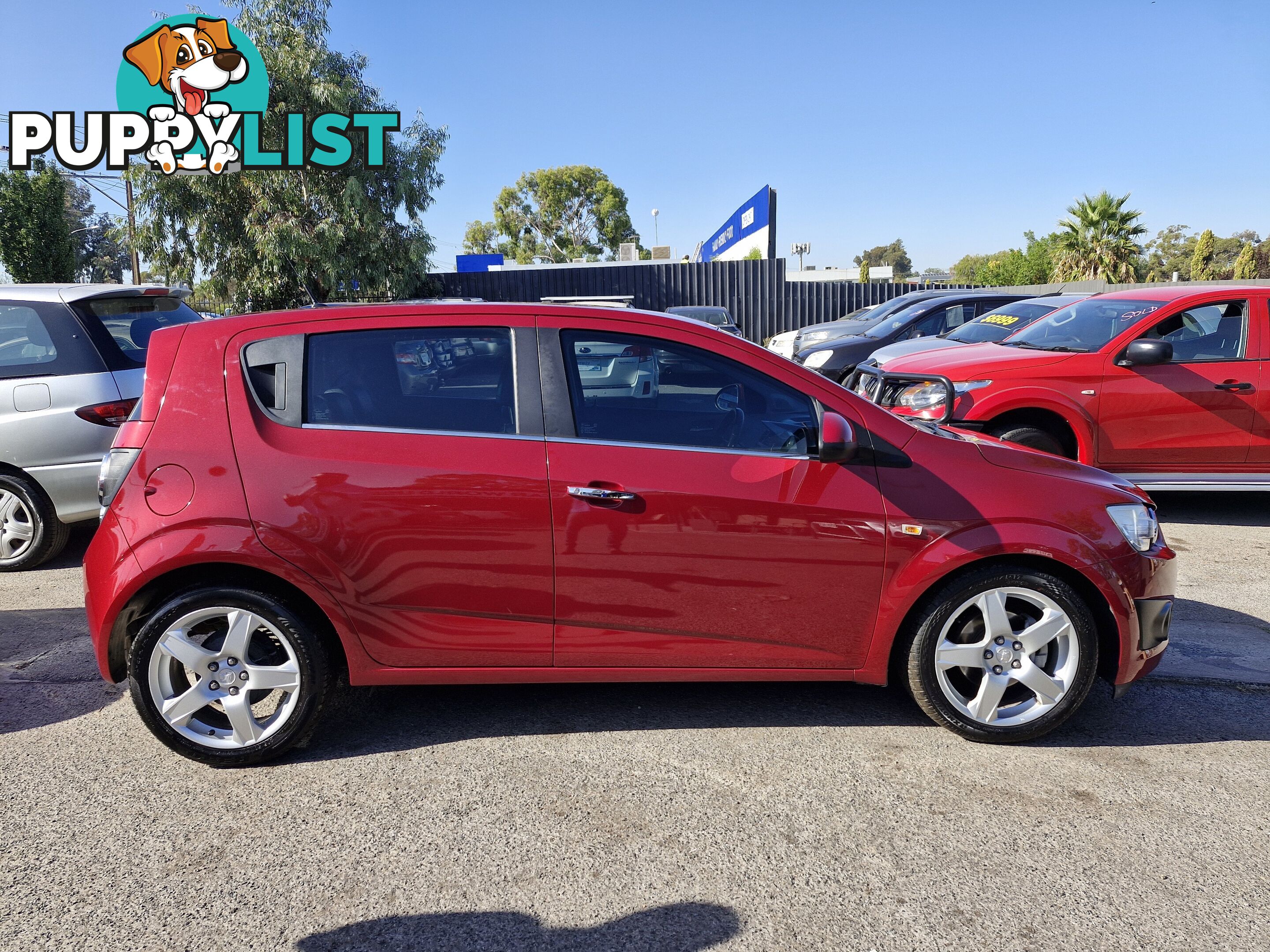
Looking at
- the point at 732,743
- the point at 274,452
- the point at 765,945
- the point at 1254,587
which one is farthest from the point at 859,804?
the point at 1254,587

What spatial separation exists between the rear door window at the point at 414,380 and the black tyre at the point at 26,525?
3463mm

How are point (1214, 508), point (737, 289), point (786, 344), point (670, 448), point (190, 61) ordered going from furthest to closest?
point (737, 289) → point (190, 61) → point (786, 344) → point (1214, 508) → point (670, 448)

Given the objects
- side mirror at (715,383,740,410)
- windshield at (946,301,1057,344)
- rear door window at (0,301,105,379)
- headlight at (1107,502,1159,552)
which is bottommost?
headlight at (1107,502,1159,552)

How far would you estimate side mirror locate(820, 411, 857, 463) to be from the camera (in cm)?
320

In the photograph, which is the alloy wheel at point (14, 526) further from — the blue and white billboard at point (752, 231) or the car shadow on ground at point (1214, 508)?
the blue and white billboard at point (752, 231)

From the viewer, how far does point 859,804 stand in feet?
10.0

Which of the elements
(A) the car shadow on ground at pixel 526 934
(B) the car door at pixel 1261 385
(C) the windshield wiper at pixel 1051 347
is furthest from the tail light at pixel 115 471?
(B) the car door at pixel 1261 385

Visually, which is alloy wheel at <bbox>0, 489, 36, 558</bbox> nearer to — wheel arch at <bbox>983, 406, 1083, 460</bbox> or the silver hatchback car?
the silver hatchback car

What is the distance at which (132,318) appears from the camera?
5.92 m

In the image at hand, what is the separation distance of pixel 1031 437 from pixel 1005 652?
3.90 m

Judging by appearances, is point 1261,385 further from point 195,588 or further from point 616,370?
point 195,588

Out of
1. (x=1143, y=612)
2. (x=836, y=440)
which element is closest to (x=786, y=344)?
(x=1143, y=612)

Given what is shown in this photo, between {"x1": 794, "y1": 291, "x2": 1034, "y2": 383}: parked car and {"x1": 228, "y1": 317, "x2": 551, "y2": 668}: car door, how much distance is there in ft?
27.4

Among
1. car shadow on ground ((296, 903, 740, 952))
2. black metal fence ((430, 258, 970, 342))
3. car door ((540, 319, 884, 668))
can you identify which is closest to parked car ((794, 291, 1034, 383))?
car door ((540, 319, 884, 668))
